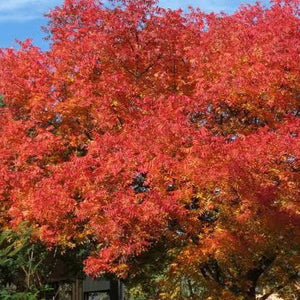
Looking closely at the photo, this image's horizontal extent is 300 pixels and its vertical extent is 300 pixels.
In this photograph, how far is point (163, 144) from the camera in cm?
1380

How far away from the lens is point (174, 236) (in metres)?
14.4

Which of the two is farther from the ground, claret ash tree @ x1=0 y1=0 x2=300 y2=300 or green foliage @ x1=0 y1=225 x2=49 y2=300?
claret ash tree @ x1=0 y1=0 x2=300 y2=300

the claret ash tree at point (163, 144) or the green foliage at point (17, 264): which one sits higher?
the claret ash tree at point (163, 144)

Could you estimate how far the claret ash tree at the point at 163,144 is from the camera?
12.8m

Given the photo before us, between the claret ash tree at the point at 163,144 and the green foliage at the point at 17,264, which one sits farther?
the claret ash tree at the point at 163,144

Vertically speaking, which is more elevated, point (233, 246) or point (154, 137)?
point (154, 137)

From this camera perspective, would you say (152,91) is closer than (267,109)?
No

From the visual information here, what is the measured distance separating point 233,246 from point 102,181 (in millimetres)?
3766

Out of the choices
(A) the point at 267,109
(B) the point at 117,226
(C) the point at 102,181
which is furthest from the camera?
(A) the point at 267,109

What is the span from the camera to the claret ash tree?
12797mm

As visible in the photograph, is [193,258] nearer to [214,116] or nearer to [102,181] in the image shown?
[102,181]

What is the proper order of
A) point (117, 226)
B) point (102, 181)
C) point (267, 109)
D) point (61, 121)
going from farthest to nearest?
point (61, 121)
point (267, 109)
point (102, 181)
point (117, 226)

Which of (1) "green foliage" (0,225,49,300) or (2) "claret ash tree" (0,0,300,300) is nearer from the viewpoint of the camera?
(1) "green foliage" (0,225,49,300)

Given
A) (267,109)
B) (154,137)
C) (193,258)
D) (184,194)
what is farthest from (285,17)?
(193,258)
